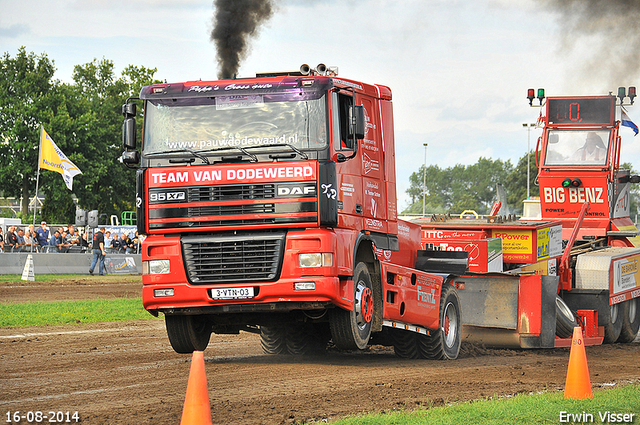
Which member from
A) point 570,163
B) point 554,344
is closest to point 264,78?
point 554,344

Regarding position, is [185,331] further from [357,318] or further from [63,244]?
[63,244]

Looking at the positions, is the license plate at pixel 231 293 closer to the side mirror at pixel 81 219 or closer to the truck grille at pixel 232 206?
the truck grille at pixel 232 206

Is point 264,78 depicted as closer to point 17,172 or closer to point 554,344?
point 554,344

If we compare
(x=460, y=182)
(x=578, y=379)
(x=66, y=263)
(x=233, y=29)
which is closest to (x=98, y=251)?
(x=66, y=263)

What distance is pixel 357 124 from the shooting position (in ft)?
30.5

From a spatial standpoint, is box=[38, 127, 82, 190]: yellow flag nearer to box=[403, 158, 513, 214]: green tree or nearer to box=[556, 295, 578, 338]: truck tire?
box=[556, 295, 578, 338]: truck tire

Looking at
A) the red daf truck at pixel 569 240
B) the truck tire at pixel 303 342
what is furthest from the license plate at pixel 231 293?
the red daf truck at pixel 569 240

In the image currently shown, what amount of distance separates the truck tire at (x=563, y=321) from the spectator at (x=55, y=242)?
903 inches

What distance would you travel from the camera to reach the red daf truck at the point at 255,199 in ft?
29.8

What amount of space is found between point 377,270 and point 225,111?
8.92 ft

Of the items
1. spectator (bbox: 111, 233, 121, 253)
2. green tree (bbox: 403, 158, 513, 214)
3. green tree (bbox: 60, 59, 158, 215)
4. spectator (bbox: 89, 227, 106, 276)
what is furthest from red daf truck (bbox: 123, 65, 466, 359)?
green tree (bbox: 403, 158, 513, 214)

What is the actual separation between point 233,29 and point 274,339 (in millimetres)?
5252

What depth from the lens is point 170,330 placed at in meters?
10.2

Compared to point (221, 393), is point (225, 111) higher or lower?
higher
